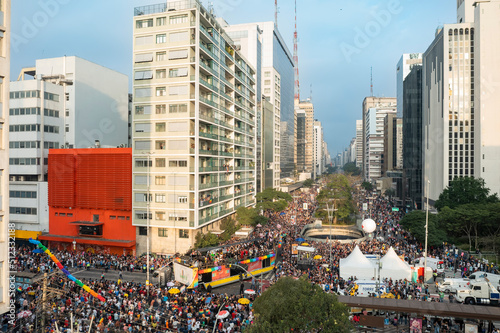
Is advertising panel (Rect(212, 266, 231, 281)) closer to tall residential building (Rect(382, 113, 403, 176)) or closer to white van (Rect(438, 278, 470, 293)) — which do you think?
white van (Rect(438, 278, 470, 293))

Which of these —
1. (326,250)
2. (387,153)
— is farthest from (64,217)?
(387,153)

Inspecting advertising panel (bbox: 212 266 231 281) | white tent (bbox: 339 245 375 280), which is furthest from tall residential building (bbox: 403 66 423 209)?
advertising panel (bbox: 212 266 231 281)

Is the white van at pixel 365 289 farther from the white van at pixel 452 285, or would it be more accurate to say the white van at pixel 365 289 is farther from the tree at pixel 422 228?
the tree at pixel 422 228

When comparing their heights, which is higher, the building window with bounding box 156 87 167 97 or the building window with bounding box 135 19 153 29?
the building window with bounding box 135 19 153 29

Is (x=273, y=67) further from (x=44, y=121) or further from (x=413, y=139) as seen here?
(x=44, y=121)

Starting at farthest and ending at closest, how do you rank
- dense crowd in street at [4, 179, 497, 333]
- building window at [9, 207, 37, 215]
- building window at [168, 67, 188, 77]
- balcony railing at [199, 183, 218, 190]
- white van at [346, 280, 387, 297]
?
building window at [9, 207, 37, 215] < balcony railing at [199, 183, 218, 190] < building window at [168, 67, 188, 77] < white van at [346, 280, 387, 297] < dense crowd in street at [4, 179, 497, 333]

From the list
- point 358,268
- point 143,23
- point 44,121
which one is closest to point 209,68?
point 143,23

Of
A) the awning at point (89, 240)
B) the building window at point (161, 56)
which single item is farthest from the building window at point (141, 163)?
the building window at point (161, 56)
